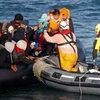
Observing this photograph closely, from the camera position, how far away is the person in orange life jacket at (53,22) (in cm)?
1143

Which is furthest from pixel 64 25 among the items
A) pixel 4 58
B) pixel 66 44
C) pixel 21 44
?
pixel 4 58

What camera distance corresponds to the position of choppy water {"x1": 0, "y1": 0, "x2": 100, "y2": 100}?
35.7 feet

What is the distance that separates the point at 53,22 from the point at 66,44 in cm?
85

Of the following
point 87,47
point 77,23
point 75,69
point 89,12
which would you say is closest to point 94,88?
point 75,69

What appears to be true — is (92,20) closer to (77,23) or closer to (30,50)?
(77,23)

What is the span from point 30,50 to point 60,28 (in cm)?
110

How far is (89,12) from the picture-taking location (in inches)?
A: 848

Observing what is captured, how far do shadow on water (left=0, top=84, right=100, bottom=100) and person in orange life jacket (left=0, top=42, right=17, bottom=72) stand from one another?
51cm

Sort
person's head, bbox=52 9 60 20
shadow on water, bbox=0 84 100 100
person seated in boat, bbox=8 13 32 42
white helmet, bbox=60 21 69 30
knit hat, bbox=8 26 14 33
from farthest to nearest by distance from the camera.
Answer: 1. knit hat, bbox=8 26 14 33
2. person seated in boat, bbox=8 13 32 42
3. person's head, bbox=52 9 60 20
4. white helmet, bbox=60 21 69 30
5. shadow on water, bbox=0 84 100 100

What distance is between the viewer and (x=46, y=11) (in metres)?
21.6

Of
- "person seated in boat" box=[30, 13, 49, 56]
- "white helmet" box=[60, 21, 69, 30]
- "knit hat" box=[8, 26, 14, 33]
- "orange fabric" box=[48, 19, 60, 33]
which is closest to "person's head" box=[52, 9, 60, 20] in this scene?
"orange fabric" box=[48, 19, 60, 33]

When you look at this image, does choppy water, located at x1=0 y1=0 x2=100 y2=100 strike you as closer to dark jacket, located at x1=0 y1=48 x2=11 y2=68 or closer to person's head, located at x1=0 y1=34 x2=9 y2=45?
dark jacket, located at x1=0 y1=48 x2=11 y2=68

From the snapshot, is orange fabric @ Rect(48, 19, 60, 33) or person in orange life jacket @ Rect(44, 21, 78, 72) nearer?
person in orange life jacket @ Rect(44, 21, 78, 72)

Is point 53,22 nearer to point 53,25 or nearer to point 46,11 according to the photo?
point 53,25
